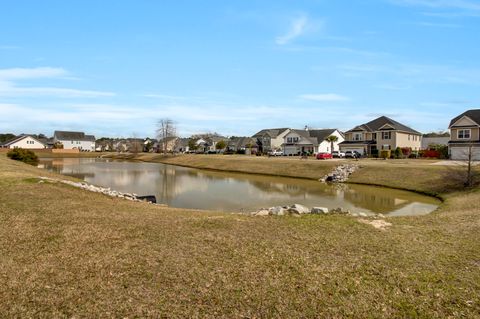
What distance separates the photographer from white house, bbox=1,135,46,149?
123m

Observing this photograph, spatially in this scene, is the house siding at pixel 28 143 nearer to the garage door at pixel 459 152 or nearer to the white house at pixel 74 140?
the white house at pixel 74 140

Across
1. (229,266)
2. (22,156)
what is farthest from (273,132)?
(229,266)

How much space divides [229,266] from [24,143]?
142315 mm

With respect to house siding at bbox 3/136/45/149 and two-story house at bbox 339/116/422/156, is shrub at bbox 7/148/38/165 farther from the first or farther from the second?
house siding at bbox 3/136/45/149

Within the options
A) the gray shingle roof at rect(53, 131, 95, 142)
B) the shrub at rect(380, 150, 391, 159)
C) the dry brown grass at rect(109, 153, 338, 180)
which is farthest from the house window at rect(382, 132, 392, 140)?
the gray shingle roof at rect(53, 131, 95, 142)

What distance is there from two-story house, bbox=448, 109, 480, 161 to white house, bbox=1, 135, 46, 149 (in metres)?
130

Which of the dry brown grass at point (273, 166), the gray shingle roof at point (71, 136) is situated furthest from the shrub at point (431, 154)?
the gray shingle roof at point (71, 136)

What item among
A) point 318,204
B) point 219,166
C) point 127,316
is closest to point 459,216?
point 318,204

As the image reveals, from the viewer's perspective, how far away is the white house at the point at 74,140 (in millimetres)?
136500

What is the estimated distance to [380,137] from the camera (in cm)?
6856

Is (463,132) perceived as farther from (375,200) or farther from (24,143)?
(24,143)

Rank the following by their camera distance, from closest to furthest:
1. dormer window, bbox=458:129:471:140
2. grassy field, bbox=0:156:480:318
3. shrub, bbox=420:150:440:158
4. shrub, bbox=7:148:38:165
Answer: grassy field, bbox=0:156:480:318 → shrub, bbox=7:148:38:165 → dormer window, bbox=458:129:471:140 → shrub, bbox=420:150:440:158

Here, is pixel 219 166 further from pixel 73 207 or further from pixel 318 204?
pixel 73 207

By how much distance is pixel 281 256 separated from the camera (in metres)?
9.01
